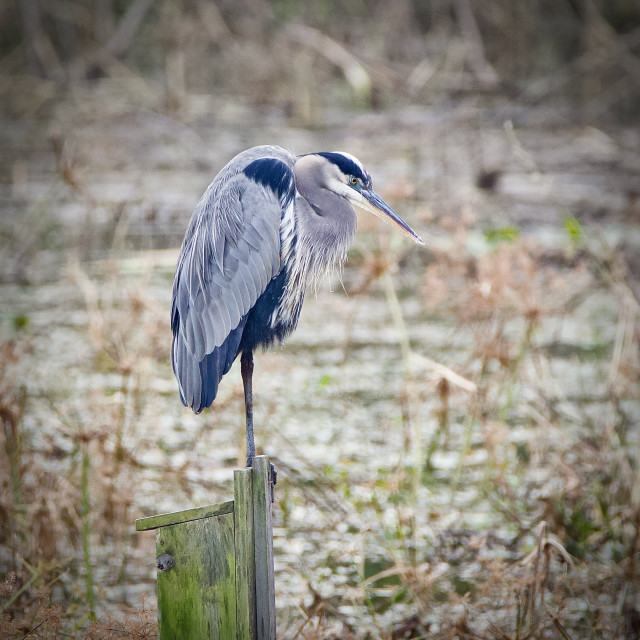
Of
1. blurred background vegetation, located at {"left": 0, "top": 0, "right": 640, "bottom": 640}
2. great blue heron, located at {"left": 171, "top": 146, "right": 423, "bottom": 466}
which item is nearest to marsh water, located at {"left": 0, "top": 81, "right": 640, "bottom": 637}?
blurred background vegetation, located at {"left": 0, "top": 0, "right": 640, "bottom": 640}

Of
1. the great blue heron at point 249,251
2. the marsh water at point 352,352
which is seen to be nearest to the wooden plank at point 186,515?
the great blue heron at point 249,251

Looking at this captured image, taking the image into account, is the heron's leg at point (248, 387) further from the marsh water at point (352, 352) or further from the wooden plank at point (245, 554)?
the wooden plank at point (245, 554)

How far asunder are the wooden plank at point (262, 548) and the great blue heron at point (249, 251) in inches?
22.5

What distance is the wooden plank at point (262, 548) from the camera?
7.88 ft

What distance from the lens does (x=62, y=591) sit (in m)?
3.84

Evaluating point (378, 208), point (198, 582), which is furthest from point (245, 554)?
point (378, 208)

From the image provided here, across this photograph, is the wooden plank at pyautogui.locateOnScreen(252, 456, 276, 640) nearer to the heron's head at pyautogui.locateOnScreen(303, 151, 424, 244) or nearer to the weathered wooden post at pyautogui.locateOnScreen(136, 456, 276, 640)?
the weathered wooden post at pyautogui.locateOnScreen(136, 456, 276, 640)

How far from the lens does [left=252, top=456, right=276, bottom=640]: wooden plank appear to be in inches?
94.6

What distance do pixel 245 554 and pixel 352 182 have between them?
1364 millimetres

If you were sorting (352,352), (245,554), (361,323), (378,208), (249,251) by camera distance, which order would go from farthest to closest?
(361,323)
(352,352)
(378,208)
(249,251)
(245,554)

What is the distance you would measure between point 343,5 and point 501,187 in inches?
138

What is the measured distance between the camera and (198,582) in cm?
247

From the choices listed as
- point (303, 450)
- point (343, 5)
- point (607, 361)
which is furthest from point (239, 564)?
point (343, 5)

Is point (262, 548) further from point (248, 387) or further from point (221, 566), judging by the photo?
point (248, 387)
